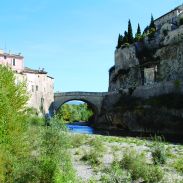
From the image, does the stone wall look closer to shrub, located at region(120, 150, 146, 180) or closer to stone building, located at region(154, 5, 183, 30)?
stone building, located at region(154, 5, 183, 30)

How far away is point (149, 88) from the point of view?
84.4 meters

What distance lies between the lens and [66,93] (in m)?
106

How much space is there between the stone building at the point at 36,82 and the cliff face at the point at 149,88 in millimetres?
14208

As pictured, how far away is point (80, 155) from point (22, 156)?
43.7 feet

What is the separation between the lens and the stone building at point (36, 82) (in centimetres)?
8994

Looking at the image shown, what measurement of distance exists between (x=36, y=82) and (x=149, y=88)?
27.2 metres

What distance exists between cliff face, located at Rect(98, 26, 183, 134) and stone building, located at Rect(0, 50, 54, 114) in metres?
14.2

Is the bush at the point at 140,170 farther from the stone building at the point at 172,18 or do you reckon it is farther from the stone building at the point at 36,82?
the stone building at the point at 172,18

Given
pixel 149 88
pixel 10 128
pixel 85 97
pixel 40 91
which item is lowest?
pixel 10 128

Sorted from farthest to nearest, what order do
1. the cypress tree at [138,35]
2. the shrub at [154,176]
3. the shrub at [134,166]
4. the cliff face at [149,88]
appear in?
the cypress tree at [138,35]
the cliff face at [149,88]
the shrub at [134,166]
the shrub at [154,176]

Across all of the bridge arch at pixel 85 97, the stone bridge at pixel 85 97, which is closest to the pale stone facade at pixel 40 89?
the stone bridge at pixel 85 97

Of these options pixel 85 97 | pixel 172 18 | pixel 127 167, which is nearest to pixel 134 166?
pixel 127 167

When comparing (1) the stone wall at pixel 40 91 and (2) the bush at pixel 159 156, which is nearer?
(2) the bush at pixel 159 156

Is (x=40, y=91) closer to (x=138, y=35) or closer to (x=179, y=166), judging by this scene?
(x=138, y=35)
